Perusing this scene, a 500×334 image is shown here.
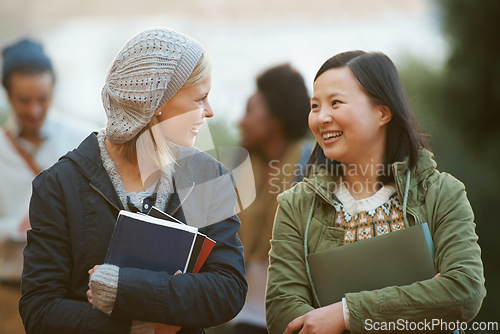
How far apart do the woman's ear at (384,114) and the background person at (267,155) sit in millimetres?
484

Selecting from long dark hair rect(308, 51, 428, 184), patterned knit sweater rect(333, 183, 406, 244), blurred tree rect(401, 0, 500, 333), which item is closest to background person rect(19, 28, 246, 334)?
patterned knit sweater rect(333, 183, 406, 244)

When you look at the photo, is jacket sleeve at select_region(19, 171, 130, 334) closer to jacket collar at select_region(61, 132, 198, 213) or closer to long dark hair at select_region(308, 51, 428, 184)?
jacket collar at select_region(61, 132, 198, 213)

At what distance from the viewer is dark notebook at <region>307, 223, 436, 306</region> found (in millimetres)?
1708

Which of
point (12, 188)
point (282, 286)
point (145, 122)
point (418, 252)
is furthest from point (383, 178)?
point (12, 188)

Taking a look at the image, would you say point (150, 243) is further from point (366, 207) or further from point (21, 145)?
point (21, 145)

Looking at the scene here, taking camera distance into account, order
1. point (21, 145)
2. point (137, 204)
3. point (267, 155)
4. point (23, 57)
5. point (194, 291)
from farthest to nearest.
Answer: point (23, 57)
point (21, 145)
point (267, 155)
point (137, 204)
point (194, 291)

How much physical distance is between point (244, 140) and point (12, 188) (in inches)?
45.1

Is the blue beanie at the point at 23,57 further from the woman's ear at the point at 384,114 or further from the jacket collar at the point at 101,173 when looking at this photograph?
the woman's ear at the point at 384,114

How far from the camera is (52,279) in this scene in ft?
5.27

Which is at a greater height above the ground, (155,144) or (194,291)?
(155,144)

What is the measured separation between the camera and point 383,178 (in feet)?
6.34

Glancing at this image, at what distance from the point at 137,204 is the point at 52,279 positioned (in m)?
0.31

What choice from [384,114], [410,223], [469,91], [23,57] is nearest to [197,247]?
[410,223]

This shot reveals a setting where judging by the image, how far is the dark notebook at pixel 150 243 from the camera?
1.59 m
